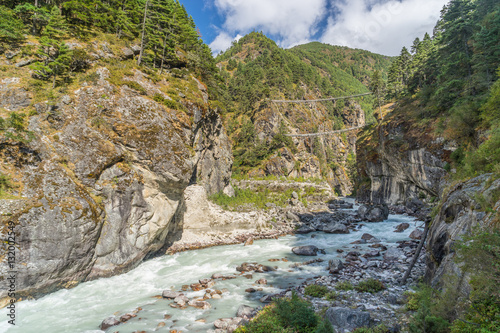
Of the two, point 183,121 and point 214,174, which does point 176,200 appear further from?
point 214,174

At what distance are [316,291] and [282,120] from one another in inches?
2273

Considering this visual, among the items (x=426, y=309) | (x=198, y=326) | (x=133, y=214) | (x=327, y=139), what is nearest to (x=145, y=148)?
(x=133, y=214)

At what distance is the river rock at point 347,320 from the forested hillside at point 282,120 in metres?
43.3

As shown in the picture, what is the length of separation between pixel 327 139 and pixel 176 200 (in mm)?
75434

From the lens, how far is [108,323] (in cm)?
991

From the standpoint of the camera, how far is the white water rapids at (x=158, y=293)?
997cm

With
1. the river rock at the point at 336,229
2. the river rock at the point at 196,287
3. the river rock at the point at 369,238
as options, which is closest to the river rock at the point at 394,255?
the river rock at the point at 369,238

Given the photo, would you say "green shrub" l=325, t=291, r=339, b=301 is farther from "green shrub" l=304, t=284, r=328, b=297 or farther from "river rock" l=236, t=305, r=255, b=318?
"river rock" l=236, t=305, r=255, b=318

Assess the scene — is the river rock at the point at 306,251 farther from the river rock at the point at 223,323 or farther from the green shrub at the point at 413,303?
the river rock at the point at 223,323

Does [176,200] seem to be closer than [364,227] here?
Yes

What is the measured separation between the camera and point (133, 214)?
51.5 feet

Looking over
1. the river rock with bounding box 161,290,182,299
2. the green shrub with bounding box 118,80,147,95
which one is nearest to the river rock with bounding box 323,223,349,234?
the river rock with bounding box 161,290,182,299

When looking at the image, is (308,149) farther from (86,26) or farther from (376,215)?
(86,26)

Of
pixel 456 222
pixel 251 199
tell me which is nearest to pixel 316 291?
pixel 456 222
